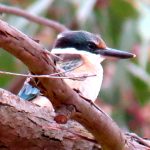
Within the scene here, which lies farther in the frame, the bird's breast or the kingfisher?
the kingfisher

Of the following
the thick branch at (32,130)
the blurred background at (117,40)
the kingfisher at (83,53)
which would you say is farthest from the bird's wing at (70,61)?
the blurred background at (117,40)

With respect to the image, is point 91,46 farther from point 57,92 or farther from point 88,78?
point 57,92

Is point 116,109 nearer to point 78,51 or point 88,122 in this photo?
point 78,51

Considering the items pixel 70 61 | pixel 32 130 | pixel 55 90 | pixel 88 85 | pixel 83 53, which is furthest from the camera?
pixel 83 53

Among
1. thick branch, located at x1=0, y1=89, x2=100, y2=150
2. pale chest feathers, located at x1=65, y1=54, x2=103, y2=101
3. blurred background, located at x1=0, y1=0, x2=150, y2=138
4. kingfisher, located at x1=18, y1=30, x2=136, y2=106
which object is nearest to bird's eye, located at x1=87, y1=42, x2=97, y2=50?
kingfisher, located at x1=18, y1=30, x2=136, y2=106

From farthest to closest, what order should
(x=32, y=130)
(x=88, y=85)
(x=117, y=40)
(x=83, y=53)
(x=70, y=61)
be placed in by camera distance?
(x=117, y=40), (x=83, y=53), (x=70, y=61), (x=88, y=85), (x=32, y=130)

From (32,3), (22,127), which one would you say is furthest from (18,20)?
(22,127)

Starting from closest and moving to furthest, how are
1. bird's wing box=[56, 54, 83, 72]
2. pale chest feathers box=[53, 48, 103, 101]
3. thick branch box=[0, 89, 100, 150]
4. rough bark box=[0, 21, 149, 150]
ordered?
1. rough bark box=[0, 21, 149, 150]
2. thick branch box=[0, 89, 100, 150]
3. pale chest feathers box=[53, 48, 103, 101]
4. bird's wing box=[56, 54, 83, 72]

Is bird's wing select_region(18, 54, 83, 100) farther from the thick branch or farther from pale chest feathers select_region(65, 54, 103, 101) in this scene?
the thick branch

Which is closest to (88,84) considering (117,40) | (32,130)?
Answer: (32,130)
